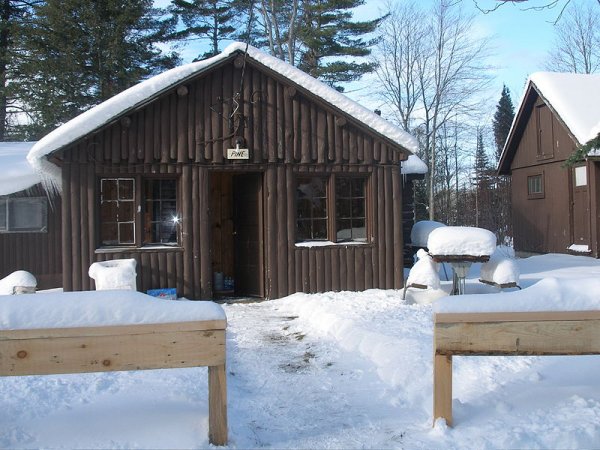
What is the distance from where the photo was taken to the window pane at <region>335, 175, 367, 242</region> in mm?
10031

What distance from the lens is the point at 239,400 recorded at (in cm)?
439

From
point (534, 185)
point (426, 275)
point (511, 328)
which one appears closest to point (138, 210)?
point (426, 275)

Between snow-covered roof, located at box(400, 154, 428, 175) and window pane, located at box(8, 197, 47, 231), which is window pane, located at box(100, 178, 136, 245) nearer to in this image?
window pane, located at box(8, 197, 47, 231)

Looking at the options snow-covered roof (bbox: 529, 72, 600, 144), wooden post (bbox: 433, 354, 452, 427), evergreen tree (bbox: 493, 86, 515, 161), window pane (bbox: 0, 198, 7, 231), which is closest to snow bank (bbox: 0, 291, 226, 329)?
wooden post (bbox: 433, 354, 452, 427)

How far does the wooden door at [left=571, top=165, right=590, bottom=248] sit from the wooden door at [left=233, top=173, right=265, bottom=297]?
10.5 meters

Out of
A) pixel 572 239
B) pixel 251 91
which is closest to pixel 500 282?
pixel 251 91

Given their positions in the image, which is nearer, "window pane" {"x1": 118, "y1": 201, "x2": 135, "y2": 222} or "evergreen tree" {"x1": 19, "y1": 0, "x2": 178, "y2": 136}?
"window pane" {"x1": 118, "y1": 201, "x2": 135, "y2": 222}

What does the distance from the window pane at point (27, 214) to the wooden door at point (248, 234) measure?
3886 mm

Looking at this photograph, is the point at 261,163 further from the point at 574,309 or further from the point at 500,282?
the point at 574,309

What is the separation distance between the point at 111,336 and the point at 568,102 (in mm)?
16963

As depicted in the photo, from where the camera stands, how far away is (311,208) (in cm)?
994

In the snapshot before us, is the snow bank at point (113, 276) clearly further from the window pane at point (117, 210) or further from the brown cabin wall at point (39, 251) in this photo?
the brown cabin wall at point (39, 251)

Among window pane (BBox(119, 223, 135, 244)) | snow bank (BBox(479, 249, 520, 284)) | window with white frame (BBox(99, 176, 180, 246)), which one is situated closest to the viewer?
snow bank (BBox(479, 249, 520, 284))

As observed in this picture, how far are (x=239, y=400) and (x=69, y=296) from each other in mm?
1685
